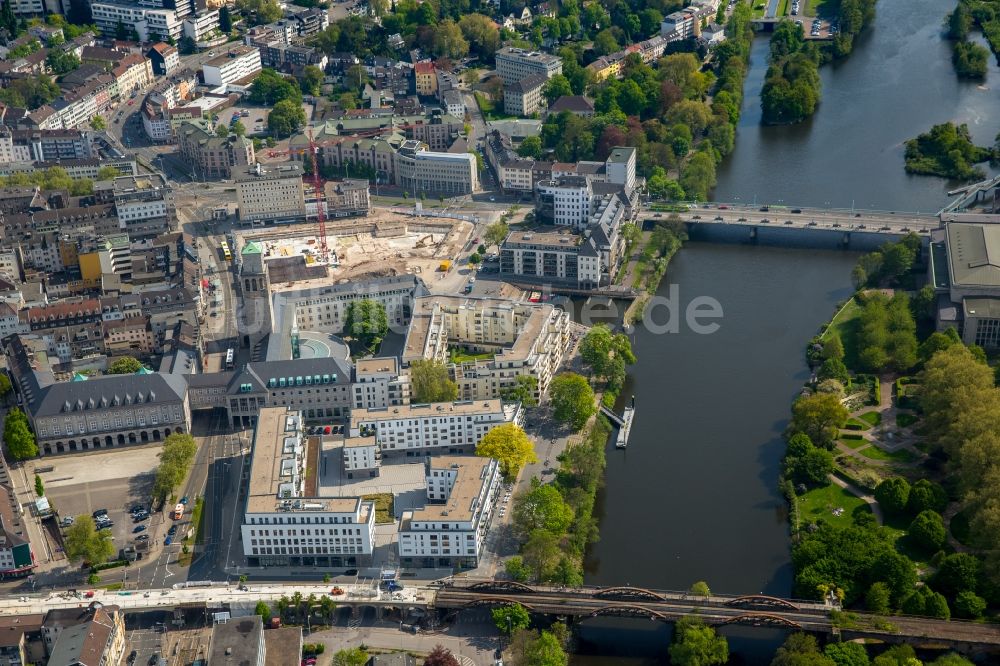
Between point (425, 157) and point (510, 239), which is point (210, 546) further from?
point (425, 157)

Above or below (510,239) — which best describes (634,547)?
below

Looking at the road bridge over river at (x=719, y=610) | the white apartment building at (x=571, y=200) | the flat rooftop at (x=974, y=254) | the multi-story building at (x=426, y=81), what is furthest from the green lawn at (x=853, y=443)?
the multi-story building at (x=426, y=81)

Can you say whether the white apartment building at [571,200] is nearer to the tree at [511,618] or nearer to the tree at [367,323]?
the tree at [367,323]

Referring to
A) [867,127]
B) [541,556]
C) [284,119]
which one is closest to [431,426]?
[541,556]

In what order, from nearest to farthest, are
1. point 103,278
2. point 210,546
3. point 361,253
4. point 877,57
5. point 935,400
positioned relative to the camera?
point 210,546 < point 935,400 < point 103,278 < point 361,253 < point 877,57

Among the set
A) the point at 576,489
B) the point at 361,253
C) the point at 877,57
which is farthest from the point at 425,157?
the point at 877,57

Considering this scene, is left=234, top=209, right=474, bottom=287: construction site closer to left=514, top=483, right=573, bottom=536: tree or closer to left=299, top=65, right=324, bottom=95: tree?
left=299, top=65, right=324, bottom=95: tree

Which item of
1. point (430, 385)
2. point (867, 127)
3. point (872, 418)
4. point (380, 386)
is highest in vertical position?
point (867, 127)

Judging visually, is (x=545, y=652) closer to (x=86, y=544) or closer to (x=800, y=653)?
(x=800, y=653)
